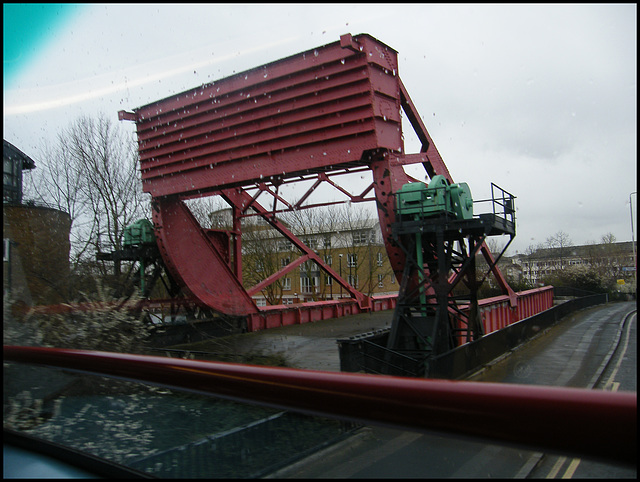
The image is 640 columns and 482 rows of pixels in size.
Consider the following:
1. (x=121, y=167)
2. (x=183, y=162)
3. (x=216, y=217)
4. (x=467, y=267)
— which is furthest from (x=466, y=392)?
(x=216, y=217)

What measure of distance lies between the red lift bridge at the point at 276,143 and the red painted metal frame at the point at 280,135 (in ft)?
0.08

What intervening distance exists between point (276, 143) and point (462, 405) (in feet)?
34.0

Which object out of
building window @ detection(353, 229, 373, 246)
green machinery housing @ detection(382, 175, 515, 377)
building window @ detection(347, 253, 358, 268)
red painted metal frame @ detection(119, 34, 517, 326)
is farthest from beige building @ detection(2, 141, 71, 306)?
building window @ detection(347, 253, 358, 268)

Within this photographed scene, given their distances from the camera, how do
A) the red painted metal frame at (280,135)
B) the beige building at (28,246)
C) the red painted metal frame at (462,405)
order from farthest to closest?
the red painted metal frame at (280,135)
the beige building at (28,246)
the red painted metal frame at (462,405)

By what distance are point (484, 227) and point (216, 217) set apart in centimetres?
1761

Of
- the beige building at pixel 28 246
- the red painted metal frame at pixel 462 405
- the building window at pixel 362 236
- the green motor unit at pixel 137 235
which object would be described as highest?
the building window at pixel 362 236

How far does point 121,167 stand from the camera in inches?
515

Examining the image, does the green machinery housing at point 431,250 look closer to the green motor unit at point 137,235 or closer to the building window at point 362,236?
the green motor unit at point 137,235

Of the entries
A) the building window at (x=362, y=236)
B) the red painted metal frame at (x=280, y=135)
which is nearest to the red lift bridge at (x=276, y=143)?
the red painted metal frame at (x=280, y=135)

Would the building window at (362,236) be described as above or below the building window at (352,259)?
above

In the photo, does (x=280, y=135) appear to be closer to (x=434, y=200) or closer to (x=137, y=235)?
(x=434, y=200)

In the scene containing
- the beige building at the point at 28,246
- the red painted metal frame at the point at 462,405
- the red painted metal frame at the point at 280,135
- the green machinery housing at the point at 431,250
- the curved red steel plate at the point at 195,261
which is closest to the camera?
the red painted metal frame at the point at 462,405

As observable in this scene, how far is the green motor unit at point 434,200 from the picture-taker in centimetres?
897

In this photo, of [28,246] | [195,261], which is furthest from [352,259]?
[28,246]
